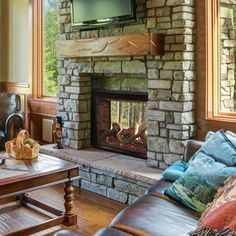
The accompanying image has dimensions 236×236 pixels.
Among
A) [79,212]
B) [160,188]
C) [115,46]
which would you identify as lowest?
[79,212]

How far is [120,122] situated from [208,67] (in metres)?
1.35

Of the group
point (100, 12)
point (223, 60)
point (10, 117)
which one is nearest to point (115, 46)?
point (100, 12)

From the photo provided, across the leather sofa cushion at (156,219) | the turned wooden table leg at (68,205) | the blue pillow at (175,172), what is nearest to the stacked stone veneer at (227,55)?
the blue pillow at (175,172)

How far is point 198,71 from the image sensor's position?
11.7 feet

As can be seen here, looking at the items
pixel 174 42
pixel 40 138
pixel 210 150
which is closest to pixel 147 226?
pixel 210 150

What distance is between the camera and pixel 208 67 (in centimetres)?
351

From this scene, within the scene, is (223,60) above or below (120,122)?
above

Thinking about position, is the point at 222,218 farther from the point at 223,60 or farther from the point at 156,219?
the point at 223,60

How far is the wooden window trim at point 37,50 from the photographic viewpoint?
5.65 meters

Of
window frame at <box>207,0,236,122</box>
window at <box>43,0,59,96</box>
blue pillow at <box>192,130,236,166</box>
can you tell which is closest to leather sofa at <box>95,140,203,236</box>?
blue pillow at <box>192,130,236,166</box>

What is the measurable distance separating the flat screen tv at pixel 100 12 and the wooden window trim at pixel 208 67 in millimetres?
730

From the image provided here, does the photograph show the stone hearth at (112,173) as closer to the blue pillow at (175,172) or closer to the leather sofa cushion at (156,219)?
the blue pillow at (175,172)

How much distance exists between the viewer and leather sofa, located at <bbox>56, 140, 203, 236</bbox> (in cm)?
198

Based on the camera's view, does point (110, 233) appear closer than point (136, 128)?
Yes
